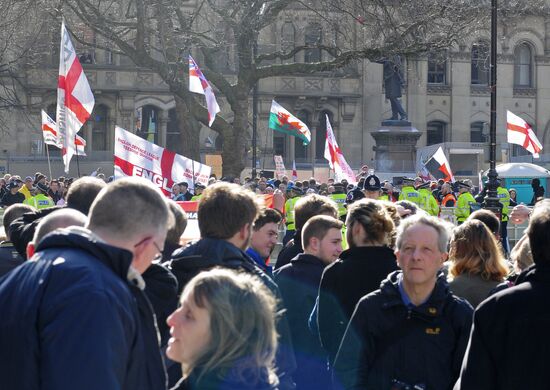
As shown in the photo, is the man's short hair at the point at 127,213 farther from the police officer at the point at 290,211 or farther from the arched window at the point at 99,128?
the arched window at the point at 99,128

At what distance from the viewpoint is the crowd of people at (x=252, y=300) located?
3.29 m

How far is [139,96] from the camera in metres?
51.0

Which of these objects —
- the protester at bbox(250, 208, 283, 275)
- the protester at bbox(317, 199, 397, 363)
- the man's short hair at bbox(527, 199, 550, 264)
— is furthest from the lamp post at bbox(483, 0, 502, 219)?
the man's short hair at bbox(527, 199, 550, 264)

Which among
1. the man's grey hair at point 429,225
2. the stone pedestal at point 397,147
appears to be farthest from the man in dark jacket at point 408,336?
the stone pedestal at point 397,147

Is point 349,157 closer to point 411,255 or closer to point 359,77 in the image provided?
point 359,77

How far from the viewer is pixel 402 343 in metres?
5.11

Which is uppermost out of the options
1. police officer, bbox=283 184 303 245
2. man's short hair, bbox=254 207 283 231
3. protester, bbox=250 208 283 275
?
man's short hair, bbox=254 207 283 231

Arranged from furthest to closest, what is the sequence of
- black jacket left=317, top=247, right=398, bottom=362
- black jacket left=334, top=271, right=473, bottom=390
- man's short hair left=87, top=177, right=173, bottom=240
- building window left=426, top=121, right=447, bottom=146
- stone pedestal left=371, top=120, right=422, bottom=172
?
building window left=426, top=121, right=447, bottom=146 < stone pedestal left=371, top=120, right=422, bottom=172 < black jacket left=317, top=247, right=398, bottom=362 < black jacket left=334, top=271, right=473, bottom=390 < man's short hair left=87, top=177, right=173, bottom=240

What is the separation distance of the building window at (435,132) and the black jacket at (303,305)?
5014cm

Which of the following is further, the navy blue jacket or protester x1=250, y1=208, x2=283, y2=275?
protester x1=250, y1=208, x2=283, y2=275

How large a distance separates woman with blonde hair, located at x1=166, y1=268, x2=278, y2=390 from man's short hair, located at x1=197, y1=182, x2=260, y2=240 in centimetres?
163

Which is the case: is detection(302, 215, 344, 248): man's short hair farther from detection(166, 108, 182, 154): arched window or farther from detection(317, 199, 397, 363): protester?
detection(166, 108, 182, 154): arched window

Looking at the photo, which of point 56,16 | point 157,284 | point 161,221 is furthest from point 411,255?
point 56,16

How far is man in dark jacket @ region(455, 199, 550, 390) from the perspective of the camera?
13.8 feet
